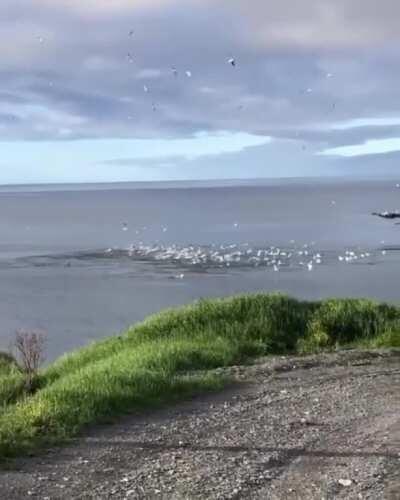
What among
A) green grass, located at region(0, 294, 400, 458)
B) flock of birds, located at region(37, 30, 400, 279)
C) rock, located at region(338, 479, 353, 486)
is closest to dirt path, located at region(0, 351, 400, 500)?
rock, located at region(338, 479, 353, 486)

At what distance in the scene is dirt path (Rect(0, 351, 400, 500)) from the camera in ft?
22.1

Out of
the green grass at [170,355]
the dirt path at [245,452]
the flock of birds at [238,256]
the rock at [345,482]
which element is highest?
the flock of birds at [238,256]

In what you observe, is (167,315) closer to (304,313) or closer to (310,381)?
(304,313)

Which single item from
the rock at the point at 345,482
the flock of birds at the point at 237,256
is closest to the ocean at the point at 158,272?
the flock of birds at the point at 237,256

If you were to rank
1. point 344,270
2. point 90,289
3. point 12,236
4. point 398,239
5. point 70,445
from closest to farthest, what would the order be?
1. point 70,445
2. point 90,289
3. point 344,270
4. point 398,239
5. point 12,236

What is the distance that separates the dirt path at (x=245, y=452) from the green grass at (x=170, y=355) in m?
0.34

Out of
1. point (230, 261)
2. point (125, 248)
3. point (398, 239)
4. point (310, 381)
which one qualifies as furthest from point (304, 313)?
point (398, 239)

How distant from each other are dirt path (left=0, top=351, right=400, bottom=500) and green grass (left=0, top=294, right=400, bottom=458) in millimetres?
336

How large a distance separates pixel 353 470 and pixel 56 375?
224 inches

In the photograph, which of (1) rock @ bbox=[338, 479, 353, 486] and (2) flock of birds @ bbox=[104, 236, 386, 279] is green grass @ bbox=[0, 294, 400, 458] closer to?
(1) rock @ bbox=[338, 479, 353, 486]

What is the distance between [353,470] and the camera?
23.3 feet

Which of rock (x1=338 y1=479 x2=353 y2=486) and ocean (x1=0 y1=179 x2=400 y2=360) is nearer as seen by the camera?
rock (x1=338 y1=479 x2=353 y2=486)

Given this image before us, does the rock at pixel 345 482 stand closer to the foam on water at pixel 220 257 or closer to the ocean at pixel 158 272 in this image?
the ocean at pixel 158 272

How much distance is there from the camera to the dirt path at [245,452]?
6.75 metres
